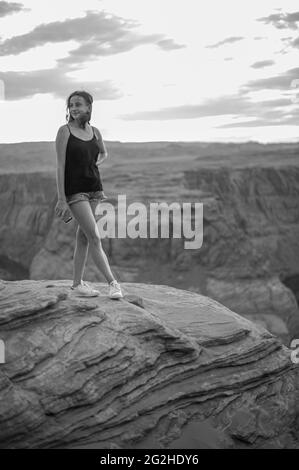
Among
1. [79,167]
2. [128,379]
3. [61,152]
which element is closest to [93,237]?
[79,167]

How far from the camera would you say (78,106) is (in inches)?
284

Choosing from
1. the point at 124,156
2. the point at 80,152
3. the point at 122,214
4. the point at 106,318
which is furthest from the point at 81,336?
the point at 124,156

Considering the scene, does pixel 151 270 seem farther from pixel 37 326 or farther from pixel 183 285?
pixel 37 326

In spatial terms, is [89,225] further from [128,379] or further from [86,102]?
[128,379]

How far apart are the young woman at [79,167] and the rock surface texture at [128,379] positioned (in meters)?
0.92

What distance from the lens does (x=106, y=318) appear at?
7.52 meters

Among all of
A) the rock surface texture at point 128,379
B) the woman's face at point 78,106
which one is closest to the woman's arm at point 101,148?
the woman's face at point 78,106

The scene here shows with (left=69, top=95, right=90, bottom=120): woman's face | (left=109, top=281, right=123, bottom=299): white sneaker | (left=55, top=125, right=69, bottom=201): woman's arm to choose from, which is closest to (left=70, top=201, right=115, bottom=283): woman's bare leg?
(left=55, top=125, right=69, bottom=201): woman's arm

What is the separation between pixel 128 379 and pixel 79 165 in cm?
254

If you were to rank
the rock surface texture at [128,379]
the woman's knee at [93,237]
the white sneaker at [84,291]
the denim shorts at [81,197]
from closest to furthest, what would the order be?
the rock surface texture at [128,379] < the denim shorts at [81,197] < the woman's knee at [93,237] < the white sneaker at [84,291]

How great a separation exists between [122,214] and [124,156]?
37.4 metres

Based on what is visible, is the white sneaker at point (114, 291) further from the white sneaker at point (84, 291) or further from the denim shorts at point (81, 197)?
the denim shorts at point (81, 197)

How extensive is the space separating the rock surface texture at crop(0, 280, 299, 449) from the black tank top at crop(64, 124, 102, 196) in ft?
4.47

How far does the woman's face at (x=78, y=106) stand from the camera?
7203 millimetres
